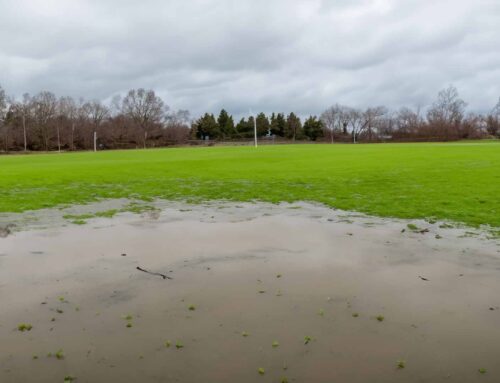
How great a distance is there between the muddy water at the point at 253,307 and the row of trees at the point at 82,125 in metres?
103

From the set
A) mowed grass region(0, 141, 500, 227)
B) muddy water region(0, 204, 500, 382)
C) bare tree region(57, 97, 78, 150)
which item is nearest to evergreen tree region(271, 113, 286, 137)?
bare tree region(57, 97, 78, 150)

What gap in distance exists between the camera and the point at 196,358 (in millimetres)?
4496

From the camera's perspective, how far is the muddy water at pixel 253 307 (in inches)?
172

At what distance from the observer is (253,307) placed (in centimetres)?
575

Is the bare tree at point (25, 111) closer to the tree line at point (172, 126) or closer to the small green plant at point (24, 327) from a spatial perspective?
the tree line at point (172, 126)

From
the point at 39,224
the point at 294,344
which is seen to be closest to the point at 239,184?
the point at 39,224

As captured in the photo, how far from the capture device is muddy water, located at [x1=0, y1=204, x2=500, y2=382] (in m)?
4.36

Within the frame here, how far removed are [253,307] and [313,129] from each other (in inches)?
5971

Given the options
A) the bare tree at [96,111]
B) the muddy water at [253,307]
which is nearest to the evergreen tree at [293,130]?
the bare tree at [96,111]

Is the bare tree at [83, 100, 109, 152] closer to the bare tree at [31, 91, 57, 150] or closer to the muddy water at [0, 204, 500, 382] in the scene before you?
the bare tree at [31, 91, 57, 150]

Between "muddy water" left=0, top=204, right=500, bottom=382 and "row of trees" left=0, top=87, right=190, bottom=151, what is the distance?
102846 mm

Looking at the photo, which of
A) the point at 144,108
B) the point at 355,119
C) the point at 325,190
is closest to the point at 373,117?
the point at 355,119

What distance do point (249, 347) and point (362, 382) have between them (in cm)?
117

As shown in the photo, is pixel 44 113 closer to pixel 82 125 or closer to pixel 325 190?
pixel 82 125
